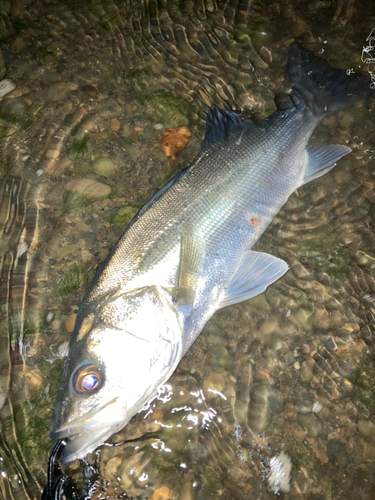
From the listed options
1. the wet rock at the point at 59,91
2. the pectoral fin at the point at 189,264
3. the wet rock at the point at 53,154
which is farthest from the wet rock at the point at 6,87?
the pectoral fin at the point at 189,264

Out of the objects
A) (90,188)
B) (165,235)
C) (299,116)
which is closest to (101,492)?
(165,235)

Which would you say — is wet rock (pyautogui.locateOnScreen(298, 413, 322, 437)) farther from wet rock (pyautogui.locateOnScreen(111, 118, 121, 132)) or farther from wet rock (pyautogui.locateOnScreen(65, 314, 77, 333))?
wet rock (pyautogui.locateOnScreen(111, 118, 121, 132))

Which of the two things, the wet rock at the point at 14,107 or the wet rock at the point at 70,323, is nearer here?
the wet rock at the point at 70,323

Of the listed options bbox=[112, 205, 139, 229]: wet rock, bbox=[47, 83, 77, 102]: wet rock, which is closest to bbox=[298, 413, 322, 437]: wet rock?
bbox=[112, 205, 139, 229]: wet rock

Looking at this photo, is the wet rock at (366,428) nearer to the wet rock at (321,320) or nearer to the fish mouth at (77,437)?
the wet rock at (321,320)

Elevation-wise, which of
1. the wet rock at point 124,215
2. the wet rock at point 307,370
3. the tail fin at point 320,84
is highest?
the tail fin at point 320,84
